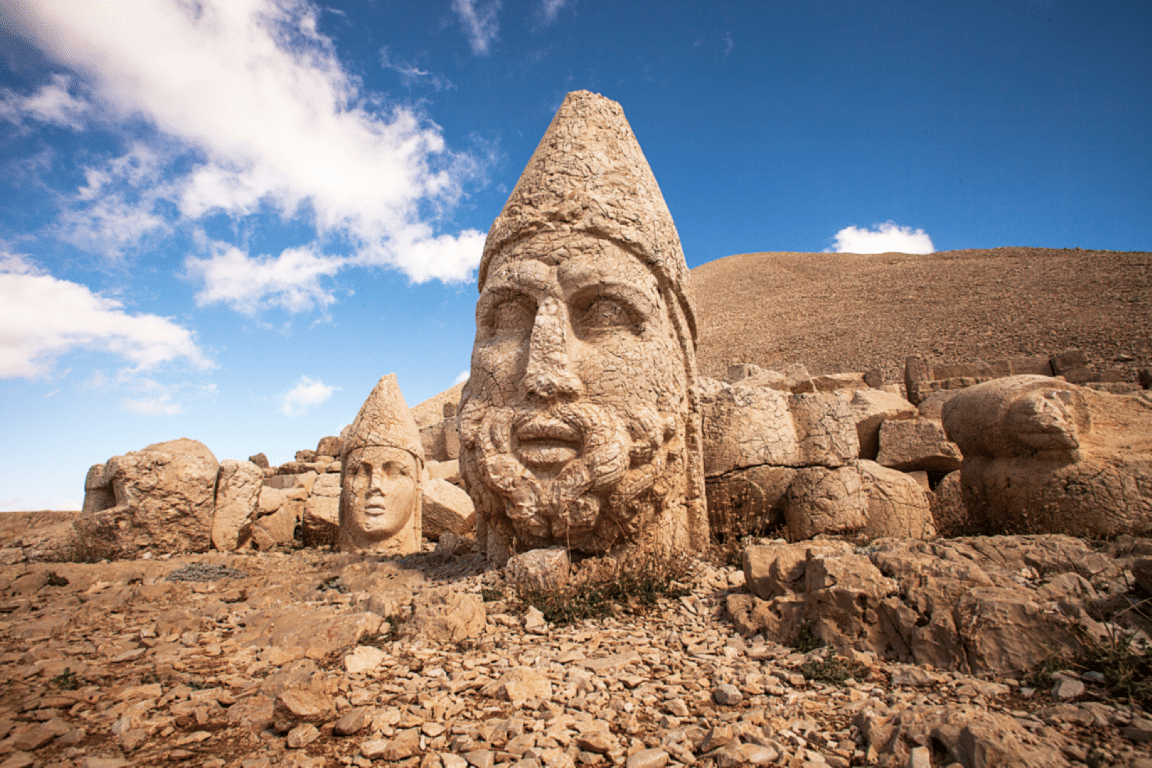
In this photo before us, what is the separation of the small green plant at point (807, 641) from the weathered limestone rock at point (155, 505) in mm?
6620

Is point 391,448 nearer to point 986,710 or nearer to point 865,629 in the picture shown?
point 865,629

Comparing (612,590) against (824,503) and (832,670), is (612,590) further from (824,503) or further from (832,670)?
(824,503)

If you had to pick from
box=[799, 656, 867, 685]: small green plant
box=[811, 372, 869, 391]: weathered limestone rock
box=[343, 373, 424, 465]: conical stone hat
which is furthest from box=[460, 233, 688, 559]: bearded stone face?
box=[811, 372, 869, 391]: weathered limestone rock

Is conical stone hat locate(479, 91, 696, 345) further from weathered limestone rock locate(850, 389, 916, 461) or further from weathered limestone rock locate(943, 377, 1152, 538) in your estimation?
weathered limestone rock locate(850, 389, 916, 461)

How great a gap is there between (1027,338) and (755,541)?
92.9ft

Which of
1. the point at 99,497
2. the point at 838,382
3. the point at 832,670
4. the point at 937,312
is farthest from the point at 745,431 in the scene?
the point at 937,312

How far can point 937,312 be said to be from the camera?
34.2m

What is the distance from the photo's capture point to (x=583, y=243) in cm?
391

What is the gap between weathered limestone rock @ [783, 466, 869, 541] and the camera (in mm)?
4309

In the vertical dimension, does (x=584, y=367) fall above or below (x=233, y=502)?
above

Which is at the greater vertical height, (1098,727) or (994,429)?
(994,429)

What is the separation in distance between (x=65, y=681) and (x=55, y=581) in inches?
103

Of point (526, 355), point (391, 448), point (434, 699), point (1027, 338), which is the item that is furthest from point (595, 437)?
point (1027, 338)

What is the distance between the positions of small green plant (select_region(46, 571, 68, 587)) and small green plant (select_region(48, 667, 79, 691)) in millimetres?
2425
